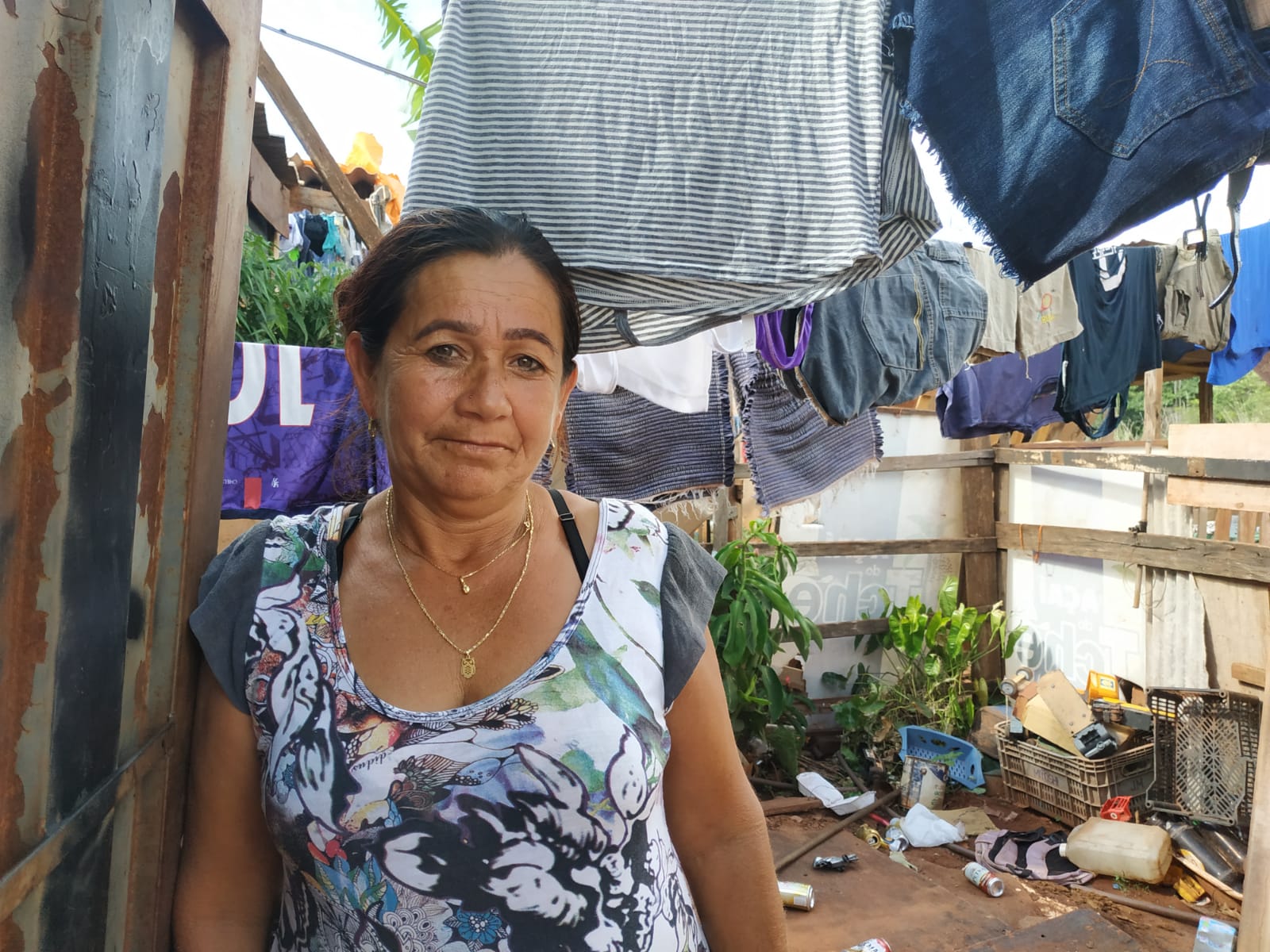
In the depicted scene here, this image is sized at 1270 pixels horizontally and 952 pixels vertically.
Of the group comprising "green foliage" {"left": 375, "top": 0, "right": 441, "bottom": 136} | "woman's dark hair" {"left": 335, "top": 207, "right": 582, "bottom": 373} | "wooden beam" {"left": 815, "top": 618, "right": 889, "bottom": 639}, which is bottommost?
"wooden beam" {"left": 815, "top": 618, "right": 889, "bottom": 639}

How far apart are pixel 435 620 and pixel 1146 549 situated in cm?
634

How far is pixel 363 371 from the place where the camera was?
136 cm

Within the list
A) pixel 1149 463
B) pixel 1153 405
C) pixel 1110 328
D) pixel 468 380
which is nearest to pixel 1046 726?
pixel 1149 463

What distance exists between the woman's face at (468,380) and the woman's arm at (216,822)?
435 millimetres

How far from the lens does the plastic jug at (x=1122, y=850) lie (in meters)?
4.73

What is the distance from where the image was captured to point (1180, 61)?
132 centimetres

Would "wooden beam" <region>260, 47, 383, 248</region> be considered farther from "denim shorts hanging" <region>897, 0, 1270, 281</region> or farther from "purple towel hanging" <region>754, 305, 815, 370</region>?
"denim shorts hanging" <region>897, 0, 1270, 281</region>

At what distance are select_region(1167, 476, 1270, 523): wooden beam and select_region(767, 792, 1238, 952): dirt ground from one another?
6.73 feet

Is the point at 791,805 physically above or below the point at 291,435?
below

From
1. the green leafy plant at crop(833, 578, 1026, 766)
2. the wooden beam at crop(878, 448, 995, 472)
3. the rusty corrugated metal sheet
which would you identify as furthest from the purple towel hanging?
the wooden beam at crop(878, 448, 995, 472)

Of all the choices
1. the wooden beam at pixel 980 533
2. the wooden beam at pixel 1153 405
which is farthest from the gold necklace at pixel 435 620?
the wooden beam at pixel 980 533

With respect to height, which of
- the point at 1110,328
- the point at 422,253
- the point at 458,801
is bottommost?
the point at 458,801

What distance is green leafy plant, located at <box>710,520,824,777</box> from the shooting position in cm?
543

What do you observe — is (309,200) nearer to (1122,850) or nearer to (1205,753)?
(1122,850)
